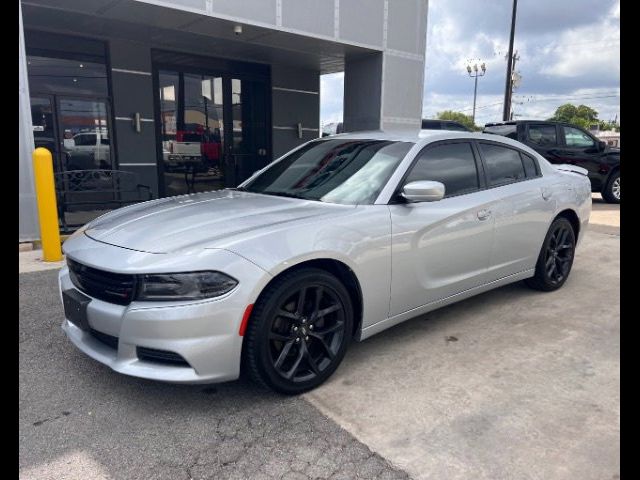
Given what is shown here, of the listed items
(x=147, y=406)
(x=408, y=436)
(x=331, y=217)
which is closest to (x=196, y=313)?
(x=147, y=406)

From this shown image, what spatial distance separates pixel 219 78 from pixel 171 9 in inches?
164

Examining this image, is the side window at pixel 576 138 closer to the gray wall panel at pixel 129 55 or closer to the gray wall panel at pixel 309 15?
the gray wall panel at pixel 309 15

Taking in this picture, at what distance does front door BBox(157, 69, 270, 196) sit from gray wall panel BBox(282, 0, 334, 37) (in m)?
3.41

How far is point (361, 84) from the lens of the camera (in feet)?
33.4

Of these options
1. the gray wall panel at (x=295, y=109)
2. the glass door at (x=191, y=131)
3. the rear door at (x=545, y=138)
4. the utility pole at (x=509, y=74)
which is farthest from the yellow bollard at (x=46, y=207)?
the utility pole at (x=509, y=74)

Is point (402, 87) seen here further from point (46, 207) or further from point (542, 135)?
point (46, 207)

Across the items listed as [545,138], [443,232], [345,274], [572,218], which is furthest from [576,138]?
[345,274]

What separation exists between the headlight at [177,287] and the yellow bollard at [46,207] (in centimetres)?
406

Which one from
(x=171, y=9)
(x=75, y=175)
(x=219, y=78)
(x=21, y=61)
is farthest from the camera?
(x=219, y=78)

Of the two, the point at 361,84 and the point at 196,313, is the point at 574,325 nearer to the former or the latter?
the point at 196,313

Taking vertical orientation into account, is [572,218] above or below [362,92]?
below

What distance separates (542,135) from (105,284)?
1146 cm

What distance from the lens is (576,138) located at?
11797 mm

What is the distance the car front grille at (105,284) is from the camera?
101 inches
